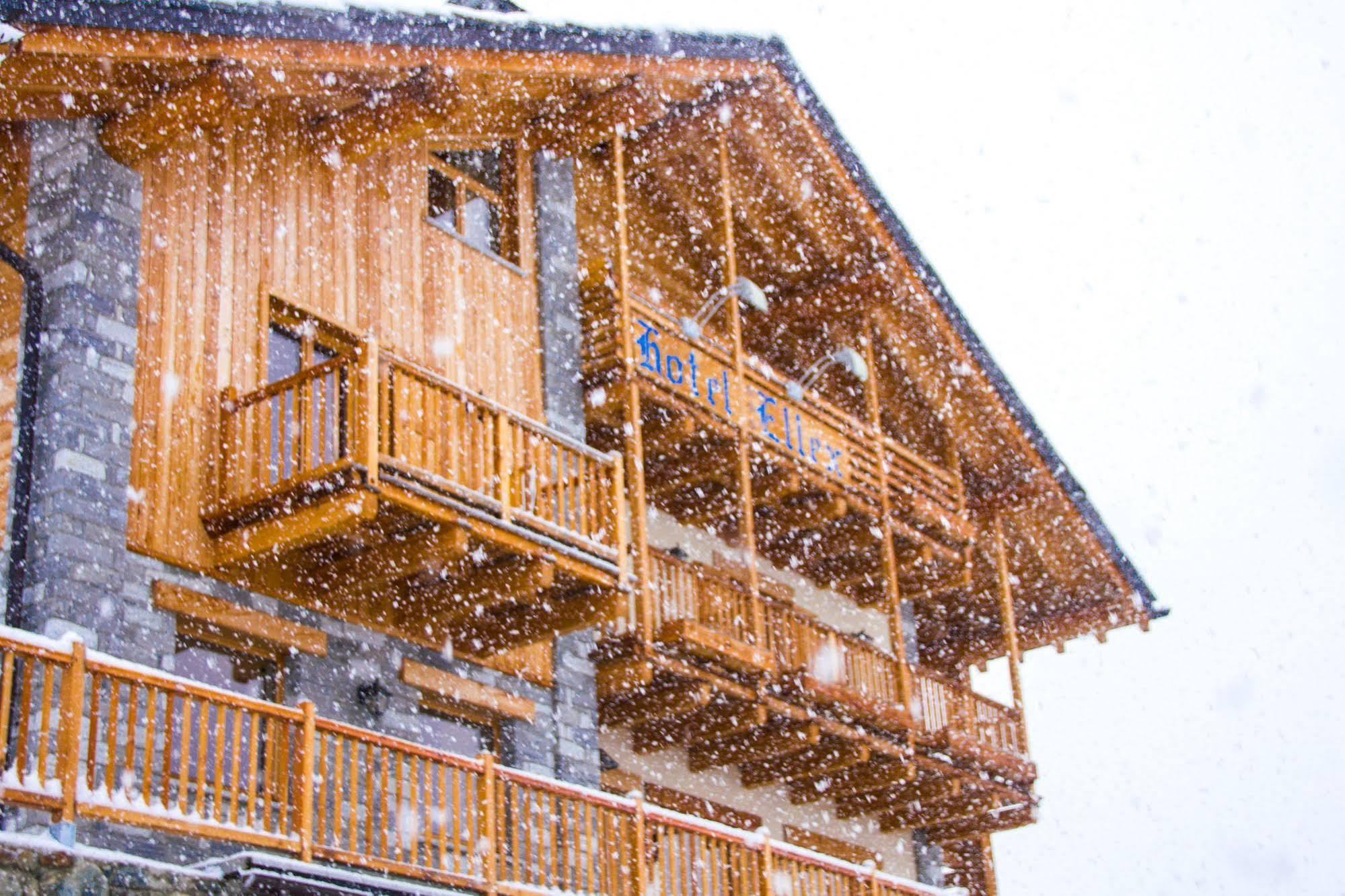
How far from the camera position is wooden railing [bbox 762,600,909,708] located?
2036 cm

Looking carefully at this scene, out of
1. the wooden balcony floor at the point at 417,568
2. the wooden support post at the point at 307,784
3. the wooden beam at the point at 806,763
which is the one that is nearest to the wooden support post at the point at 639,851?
the wooden balcony floor at the point at 417,568

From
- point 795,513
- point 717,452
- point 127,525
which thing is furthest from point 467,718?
point 795,513

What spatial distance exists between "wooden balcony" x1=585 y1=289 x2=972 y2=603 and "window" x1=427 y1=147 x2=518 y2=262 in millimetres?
1198

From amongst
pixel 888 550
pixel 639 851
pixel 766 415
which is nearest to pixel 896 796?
pixel 888 550

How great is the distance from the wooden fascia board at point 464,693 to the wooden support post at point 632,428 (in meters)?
1.50

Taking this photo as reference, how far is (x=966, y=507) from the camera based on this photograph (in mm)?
25594

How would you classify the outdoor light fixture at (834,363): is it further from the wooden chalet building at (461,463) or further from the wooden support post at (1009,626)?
the wooden support post at (1009,626)

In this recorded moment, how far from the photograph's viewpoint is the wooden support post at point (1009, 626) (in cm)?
2409

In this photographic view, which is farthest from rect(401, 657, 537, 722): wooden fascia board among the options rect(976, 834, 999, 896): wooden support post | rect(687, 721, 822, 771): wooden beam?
rect(976, 834, 999, 896): wooden support post

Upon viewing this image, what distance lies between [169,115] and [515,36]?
12.5 feet

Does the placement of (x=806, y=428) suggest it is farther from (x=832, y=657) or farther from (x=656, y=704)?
(x=656, y=704)

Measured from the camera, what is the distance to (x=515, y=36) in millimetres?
17484

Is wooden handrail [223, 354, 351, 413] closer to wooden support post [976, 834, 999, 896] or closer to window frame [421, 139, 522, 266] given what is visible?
window frame [421, 139, 522, 266]

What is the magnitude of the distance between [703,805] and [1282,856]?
118 meters
